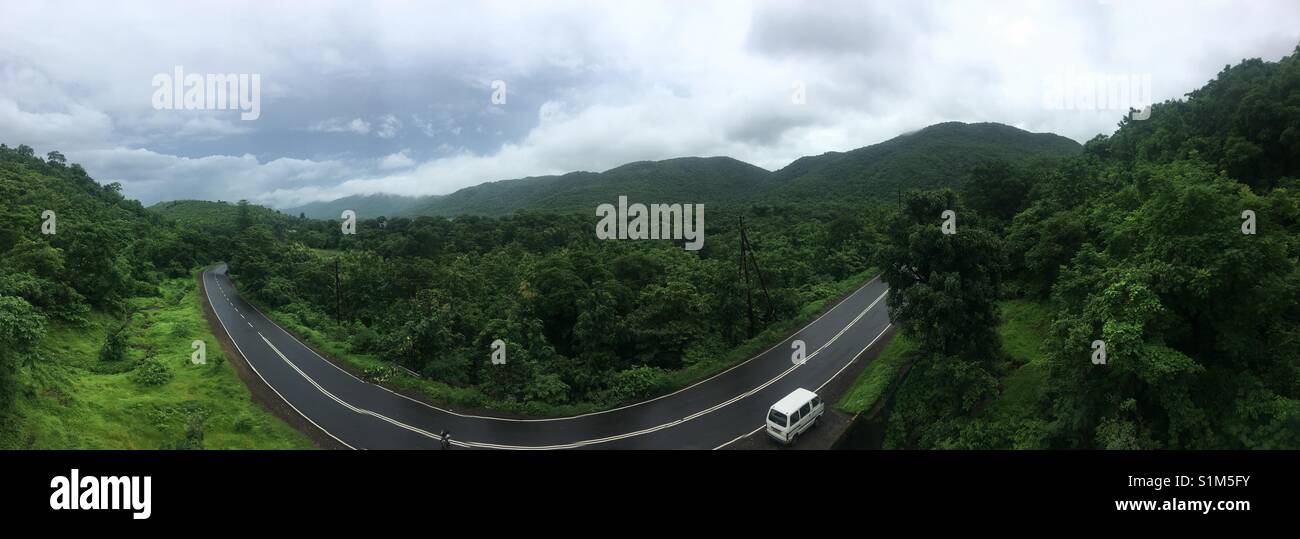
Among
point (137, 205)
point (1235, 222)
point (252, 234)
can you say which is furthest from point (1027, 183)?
point (137, 205)

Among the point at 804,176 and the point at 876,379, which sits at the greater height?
the point at 804,176

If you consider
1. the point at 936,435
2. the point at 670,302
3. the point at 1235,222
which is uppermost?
the point at 1235,222

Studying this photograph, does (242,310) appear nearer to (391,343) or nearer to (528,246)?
(391,343)

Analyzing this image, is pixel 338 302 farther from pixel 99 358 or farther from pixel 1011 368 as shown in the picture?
pixel 1011 368

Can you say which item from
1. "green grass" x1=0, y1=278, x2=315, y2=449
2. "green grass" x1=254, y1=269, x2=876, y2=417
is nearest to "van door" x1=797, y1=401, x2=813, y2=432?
"green grass" x1=254, y1=269, x2=876, y2=417

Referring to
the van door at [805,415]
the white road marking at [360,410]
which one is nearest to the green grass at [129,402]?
the white road marking at [360,410]

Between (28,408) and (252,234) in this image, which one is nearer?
(28,408)

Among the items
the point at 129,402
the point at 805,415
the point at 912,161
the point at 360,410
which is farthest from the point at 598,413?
the point at 912,161

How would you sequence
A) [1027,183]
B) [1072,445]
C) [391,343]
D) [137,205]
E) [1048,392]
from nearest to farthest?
1. [1072,445]
2. [1048,392]
3. [391,343]
4. [1027,183]
5. [137,205]
